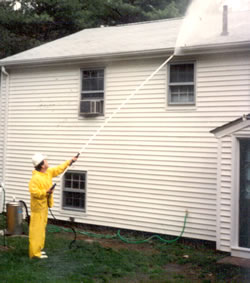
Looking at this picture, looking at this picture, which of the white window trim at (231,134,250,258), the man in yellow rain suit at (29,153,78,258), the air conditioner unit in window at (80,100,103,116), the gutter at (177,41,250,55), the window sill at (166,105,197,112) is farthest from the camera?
the air conditioner unit in window at (80,100,103,116)

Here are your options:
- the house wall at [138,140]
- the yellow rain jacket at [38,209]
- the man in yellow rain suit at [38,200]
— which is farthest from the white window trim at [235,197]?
the yellow rain jacket at [38,209]

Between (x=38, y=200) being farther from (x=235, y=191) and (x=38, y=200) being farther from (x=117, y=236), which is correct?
(x=235, y=191)

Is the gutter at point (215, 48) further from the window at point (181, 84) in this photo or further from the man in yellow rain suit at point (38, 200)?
the man in yellow rain suit at point (38, 200)

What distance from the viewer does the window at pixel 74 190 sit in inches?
486

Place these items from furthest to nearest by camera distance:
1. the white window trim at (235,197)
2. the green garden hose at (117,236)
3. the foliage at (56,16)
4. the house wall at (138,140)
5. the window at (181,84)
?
the foliage at (56,16) < the window at (181,84) < the green garden hose at (117,236) < the house wall at (138,140) < the white window trim at (235,197)

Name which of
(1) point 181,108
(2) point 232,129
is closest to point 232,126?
(2) point 232,129

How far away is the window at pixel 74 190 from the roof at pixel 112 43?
333cm

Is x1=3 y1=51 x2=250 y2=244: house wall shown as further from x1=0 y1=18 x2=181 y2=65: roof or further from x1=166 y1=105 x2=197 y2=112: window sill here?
x1=0 y1=18 x2=181 y2=65: roof

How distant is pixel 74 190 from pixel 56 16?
15.3 metres

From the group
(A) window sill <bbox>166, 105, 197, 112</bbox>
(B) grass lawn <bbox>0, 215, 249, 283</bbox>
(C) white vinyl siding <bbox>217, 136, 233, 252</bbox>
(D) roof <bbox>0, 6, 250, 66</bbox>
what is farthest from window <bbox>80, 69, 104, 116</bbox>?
(C) white vinyl siding <bbox>217, 136, 233, 252</bbox>

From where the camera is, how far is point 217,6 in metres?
12.1

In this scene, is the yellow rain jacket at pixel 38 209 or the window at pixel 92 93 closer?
the yellow rain jacket at pixel 38 209

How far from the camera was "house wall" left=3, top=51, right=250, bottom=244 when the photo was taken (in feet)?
33.6

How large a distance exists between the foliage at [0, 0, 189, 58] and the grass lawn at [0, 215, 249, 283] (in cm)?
1512
